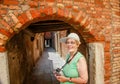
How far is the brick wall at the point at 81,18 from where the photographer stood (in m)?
2.65

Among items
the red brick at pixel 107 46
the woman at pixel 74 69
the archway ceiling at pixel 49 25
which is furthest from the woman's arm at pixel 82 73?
the archway ceiling at pixel 49 25

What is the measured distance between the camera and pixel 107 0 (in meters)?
3.62

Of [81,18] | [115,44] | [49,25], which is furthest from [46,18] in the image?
[49,25]

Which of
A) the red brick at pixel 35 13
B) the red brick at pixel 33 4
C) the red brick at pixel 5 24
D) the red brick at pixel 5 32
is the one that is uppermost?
the red brick at pixel 33 4

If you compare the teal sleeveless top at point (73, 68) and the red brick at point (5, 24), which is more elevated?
the red brick at point (5, 24)

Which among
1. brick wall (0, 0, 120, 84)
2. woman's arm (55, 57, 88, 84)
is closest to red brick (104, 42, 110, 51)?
brick wall (0, 0, 120, 84)

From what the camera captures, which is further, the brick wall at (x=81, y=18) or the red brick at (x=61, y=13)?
the red brick at (x=61, y=13)

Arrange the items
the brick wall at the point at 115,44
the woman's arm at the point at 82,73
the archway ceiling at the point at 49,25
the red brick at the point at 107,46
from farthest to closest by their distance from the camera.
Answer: the archway ceiling at the point at 49,25 → the brick wall at the point at 115,44 → the red brick at the point at 107,46 → the woman's arm at the point at 82,73

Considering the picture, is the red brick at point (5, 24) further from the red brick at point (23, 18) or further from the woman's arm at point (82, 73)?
the woman's arm at point (82, 73)

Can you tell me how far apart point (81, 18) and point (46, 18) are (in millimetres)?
754

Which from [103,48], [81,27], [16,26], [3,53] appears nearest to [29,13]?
[16,26]

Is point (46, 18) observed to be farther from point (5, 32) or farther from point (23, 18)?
point (5, 32)

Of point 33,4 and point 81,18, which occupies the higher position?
point 33,4

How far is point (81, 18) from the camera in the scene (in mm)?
3219
